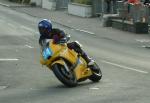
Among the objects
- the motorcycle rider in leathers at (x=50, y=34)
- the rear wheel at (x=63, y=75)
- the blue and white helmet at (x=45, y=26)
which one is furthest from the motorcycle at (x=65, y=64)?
the blue and white helmet at (x=45, y=26)

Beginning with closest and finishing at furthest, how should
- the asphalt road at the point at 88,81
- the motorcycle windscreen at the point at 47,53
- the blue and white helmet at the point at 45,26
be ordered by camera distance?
the asphalt road at the point at 88,81 < the motorcycle windscreen at the point at 47,53 < the blue and white helmet at the point at 45,26

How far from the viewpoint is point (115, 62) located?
60.0 feet

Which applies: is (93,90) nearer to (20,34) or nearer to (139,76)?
(139,76)

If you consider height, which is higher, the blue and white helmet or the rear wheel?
the blue and white helmet

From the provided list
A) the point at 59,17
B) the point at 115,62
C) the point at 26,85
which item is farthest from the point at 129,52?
the point at 59,17

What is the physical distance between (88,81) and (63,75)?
4.20 feet

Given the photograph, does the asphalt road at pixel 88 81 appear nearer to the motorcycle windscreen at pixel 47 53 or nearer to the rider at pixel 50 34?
the motorcycle windscreen at pixel 47 53

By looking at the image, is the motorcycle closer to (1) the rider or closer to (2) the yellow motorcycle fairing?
(2) the yellow motorcycle fairing

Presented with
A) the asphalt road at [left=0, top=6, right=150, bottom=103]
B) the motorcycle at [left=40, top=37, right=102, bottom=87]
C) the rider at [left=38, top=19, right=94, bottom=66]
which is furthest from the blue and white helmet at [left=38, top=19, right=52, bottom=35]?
the asphalt road at [left=0, top=6, right=150, bottom=103]

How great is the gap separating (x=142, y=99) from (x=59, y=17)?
31255mm

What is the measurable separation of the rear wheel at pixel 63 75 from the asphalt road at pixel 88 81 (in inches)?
6.2

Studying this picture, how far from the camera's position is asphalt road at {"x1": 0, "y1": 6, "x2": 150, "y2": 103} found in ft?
38.6

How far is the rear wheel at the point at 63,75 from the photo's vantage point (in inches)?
515

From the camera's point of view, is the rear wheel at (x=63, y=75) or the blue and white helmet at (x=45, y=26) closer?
the rear wheel at (x=63, y=75)
